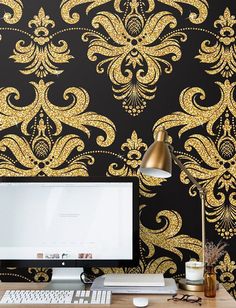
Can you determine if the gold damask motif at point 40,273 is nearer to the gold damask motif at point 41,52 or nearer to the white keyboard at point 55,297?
the white keyboard at point 55,297

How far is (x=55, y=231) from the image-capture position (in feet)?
7.13

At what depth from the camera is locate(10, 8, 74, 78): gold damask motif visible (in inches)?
95.7

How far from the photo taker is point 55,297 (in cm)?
194

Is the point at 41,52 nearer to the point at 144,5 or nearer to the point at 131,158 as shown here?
the point at 144,5

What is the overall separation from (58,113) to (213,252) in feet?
3.06

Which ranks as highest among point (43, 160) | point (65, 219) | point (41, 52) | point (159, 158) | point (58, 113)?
point (41, 52)

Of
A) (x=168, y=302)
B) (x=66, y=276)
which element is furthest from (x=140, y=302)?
(x=66, y=276)

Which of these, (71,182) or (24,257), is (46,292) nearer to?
(24,257)

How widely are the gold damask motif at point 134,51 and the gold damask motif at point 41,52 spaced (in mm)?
136

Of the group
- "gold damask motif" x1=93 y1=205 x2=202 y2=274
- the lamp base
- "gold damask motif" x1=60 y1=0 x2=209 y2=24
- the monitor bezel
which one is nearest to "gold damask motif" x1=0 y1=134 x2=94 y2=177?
the monitor bezel

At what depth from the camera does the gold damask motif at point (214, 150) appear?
2385 millimetres

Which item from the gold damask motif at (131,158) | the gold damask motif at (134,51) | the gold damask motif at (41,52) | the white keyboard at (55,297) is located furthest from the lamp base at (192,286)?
the gold damask motif at (41,52)

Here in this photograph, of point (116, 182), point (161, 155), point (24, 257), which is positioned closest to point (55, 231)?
point (24, 257)

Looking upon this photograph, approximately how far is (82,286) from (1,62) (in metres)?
1.09
